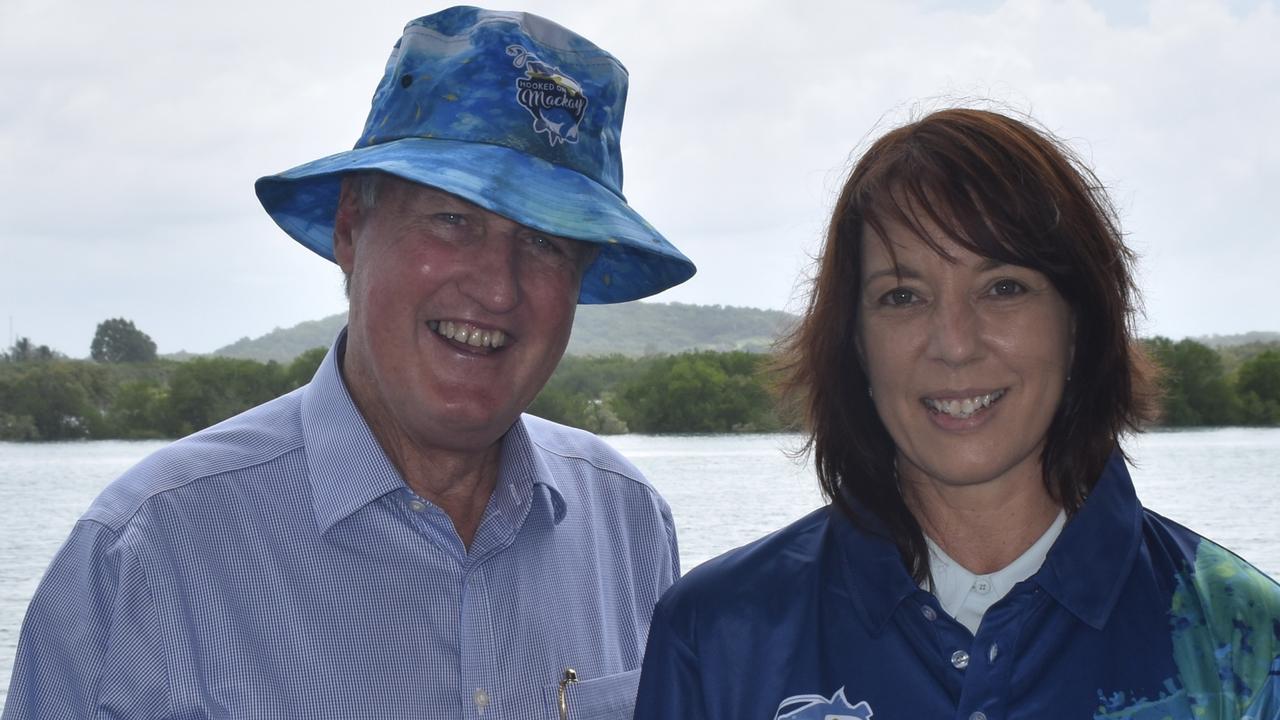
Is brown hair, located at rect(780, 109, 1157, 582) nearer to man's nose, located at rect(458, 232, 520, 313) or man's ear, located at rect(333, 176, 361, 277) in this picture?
man's nose, located at rect(458, 232, 520, 313)

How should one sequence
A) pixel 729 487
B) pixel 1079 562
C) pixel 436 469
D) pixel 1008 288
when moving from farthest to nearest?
1. pixel 729 487
2. pixel 436 469
3. pixel 1008 288
4. pixel 1079 562

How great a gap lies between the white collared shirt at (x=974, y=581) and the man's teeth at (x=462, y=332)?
0.98 m

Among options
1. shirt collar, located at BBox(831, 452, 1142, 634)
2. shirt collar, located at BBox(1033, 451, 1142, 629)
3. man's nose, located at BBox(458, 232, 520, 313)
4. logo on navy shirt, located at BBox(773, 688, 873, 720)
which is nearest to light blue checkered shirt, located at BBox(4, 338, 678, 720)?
man's nose, located at BBox(458, 232, 520, 313)

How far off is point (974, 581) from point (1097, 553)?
25 cm

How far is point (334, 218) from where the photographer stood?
2943mm

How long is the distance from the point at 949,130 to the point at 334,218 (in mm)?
1387

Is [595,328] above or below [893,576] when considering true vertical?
above

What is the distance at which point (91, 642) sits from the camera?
7.23 ft

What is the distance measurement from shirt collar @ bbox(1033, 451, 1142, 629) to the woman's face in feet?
0.53

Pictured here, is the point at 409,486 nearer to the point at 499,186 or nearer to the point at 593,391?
the point at 499,186

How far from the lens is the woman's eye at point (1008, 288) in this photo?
2404 mm

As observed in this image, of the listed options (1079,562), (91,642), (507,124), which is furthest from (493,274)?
(1079,562)

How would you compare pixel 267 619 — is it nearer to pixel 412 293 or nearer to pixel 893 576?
pixel 412 293

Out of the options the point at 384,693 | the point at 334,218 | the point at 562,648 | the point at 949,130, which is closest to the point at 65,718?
the point at 384,693
